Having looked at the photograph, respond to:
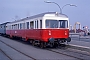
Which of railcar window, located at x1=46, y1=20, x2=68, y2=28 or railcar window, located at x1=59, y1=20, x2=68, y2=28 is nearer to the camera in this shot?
railcar window, located at x1=46, y1=20, x2=68, y2=28

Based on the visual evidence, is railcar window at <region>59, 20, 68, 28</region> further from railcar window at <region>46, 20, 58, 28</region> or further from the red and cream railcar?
railcar window at <region>46, 20, 58, 28</region>

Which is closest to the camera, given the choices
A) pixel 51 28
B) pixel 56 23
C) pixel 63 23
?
pixel 51 28

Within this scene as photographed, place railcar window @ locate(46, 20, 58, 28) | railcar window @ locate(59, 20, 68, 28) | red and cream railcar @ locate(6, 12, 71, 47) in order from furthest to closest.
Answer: railcar window @ locate(59, 20, 68, 28)
railcar window @ locate(46, 20, 58, 28)
red and cream railcar @ locate(6, 12, 71, 47)

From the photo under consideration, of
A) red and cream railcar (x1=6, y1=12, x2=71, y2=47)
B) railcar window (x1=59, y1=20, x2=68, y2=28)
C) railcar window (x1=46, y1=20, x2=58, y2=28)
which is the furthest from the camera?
railcar window (x1=59, y1=20, x2=68, y2=28)

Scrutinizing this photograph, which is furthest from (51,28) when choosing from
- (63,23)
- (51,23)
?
(63,23)

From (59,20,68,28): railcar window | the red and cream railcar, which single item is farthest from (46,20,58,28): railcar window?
(59,20,68,28): railcar window

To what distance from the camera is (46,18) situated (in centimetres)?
1934

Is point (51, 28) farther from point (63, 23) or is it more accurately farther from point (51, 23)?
point (63, 23)

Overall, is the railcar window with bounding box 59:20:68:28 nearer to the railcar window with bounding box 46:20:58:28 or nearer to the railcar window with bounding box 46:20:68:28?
the railcar window with bounding box 46:20:68:28

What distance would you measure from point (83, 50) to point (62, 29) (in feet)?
11.3

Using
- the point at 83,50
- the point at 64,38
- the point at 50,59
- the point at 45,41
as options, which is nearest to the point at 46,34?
the point at 45,41

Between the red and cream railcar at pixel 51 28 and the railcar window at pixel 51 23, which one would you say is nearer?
the red and cream railcar at pixel 51 28

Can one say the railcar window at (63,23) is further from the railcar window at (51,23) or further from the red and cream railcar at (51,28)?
the railcar window at (51,23)

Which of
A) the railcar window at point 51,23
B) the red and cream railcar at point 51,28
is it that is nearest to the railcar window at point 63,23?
the red and cream railcar at point 51,28
